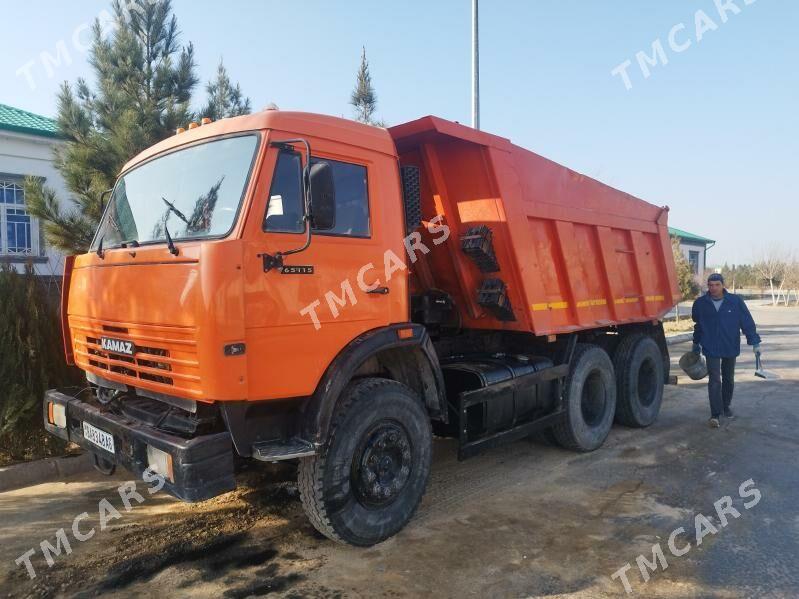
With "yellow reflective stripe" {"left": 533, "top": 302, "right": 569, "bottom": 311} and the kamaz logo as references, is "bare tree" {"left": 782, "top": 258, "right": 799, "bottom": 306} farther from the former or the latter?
the kamaz logo

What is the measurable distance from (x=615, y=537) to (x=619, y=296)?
319 centimetres

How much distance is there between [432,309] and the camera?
4.93m

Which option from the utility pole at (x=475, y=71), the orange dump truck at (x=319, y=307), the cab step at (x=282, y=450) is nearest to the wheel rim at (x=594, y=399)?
the orange dump truck at (x=319, y=307)

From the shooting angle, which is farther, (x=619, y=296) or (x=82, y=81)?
(x=82, y=81)

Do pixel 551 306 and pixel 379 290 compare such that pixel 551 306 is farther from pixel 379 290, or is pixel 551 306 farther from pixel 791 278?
pixel 791 278

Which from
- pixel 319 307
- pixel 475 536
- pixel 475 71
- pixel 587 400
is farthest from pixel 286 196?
pixel 475 71

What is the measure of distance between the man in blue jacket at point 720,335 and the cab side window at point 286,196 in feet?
18.3

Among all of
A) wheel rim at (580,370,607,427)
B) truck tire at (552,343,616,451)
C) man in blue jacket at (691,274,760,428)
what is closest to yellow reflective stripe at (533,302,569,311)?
truck tire at (552,343,616,451)

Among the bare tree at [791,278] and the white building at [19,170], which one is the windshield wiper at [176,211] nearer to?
the white building at [19,170]

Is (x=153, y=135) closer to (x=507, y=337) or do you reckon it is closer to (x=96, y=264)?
(x=96, y=264)

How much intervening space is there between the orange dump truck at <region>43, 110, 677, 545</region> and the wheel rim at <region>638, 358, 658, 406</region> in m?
1.86

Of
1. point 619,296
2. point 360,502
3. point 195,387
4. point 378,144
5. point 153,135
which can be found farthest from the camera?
point 153,135

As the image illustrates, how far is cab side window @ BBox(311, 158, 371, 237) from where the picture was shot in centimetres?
357

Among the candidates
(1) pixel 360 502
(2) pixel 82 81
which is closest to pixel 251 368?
(1) pixel 360 502
